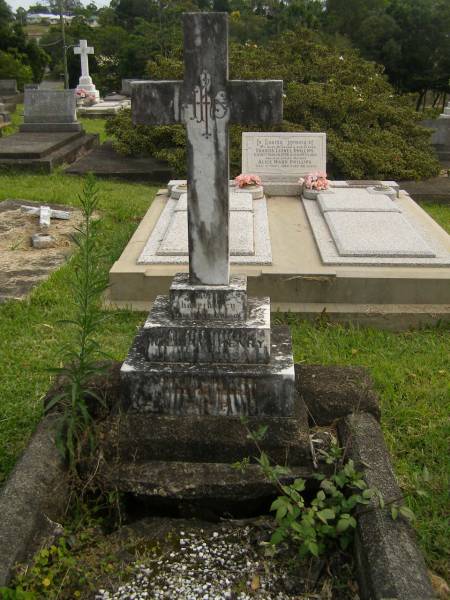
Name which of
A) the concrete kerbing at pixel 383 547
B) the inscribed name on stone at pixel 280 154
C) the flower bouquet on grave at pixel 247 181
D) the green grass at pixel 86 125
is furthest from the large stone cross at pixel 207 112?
the green grass at pixel 86 125

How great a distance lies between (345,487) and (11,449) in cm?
146

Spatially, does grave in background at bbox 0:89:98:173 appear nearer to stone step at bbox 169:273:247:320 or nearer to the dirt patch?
the dirt patch

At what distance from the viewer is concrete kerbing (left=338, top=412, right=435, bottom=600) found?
1.91 meters

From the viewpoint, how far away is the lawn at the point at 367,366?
2.79 metres

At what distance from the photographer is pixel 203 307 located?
2.79m

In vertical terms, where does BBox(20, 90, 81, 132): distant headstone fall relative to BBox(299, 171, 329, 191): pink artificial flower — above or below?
above

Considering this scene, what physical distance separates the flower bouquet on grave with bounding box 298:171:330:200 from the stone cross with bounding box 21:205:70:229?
2533 mm

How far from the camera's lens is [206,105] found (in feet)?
8.64

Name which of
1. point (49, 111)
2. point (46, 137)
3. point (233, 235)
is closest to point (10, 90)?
point (49, 111)

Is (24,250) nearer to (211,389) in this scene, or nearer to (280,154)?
(280,154)

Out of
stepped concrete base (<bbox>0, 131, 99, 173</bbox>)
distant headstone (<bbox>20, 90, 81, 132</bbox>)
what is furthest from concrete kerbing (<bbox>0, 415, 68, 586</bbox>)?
distant headstone (<bbox>20, 90, 81, 132</bbox>)

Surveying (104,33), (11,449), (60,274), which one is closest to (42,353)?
(11,449)

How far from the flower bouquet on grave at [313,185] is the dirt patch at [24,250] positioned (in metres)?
2.42

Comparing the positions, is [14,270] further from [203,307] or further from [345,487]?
[345,487]
